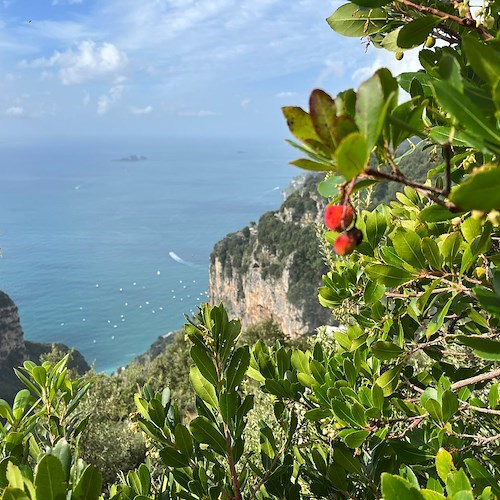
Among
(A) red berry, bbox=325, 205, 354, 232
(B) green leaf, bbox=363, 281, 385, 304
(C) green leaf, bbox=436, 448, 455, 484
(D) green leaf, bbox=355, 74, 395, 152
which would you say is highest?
(D) green leaf, bbox=355, 74, 395, 152

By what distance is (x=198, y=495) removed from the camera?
1.14 meters

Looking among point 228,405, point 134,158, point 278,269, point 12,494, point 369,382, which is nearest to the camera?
point 12,494

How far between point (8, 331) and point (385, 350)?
3479cm

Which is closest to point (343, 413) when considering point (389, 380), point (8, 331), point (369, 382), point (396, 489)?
point (389, 380)

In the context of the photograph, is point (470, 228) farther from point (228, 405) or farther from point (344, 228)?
point (228, 405)

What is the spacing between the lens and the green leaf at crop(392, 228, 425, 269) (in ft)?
3.43

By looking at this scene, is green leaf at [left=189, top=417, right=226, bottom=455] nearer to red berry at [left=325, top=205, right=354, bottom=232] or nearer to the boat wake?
red berry at [left=325, top=205, right=354, bottom=232]

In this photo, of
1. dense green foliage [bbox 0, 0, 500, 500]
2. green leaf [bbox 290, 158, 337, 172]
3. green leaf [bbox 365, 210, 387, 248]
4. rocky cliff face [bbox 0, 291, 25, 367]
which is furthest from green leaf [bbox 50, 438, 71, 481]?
rocky cliff face [bbox 0, 291, 25, 367]

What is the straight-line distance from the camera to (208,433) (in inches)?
45.0

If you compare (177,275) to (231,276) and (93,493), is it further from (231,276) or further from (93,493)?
(93,493)

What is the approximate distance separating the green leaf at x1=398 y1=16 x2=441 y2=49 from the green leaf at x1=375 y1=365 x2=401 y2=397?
0.83 meters

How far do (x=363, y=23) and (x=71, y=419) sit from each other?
4.73 feet

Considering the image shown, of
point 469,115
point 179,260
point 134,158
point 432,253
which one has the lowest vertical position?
point 179,260

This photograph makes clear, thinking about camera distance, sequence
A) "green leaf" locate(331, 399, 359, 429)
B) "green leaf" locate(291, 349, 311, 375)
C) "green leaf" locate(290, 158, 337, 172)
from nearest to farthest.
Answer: "green leaf" locate(290, 158, 337, 172)
"green leaf" locate(331, 399, 359, 429)
"green leaf" locate(291, 349, 311, 375)
